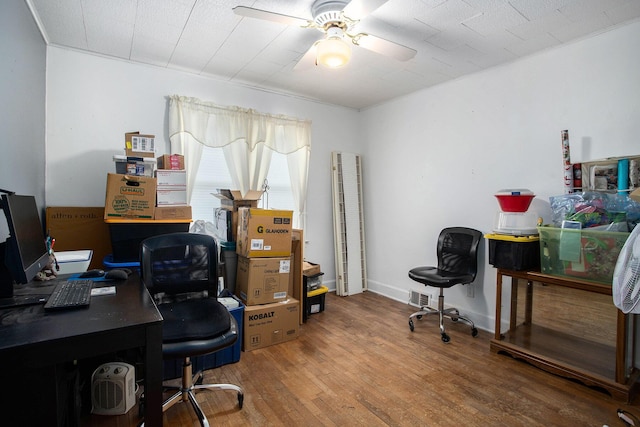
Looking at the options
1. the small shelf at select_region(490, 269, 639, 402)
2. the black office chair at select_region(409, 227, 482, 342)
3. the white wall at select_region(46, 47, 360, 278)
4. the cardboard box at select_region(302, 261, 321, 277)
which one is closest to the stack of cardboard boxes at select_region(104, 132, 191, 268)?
the white wall at select_region(46, 47, 360, 278)

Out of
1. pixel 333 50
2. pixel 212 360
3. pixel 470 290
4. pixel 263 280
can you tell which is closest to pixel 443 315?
pixel 470 290

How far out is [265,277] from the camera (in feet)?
9.29

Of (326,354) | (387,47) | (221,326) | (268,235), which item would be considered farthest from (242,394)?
(387,47)

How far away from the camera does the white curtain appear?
3.19 meters

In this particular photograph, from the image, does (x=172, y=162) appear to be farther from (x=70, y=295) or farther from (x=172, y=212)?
(x=70, y=295)

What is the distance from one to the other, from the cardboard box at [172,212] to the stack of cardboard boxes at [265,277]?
46 cm

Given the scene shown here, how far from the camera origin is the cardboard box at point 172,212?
8.47 ft

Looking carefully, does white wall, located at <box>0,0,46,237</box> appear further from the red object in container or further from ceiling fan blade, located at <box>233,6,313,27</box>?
the red object in container

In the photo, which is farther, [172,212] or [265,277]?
[265,277]

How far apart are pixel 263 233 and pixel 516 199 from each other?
213cm

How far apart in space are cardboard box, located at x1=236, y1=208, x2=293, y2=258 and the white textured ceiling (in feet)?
4.59

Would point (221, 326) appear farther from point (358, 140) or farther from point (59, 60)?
point (358, 140)

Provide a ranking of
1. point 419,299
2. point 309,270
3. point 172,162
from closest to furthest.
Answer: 1. point 172,162
2. point 309,270
3. point 419,299

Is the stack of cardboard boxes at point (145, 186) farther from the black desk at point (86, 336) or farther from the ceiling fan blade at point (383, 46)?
the ceiling fan blade at point (383, 46)
